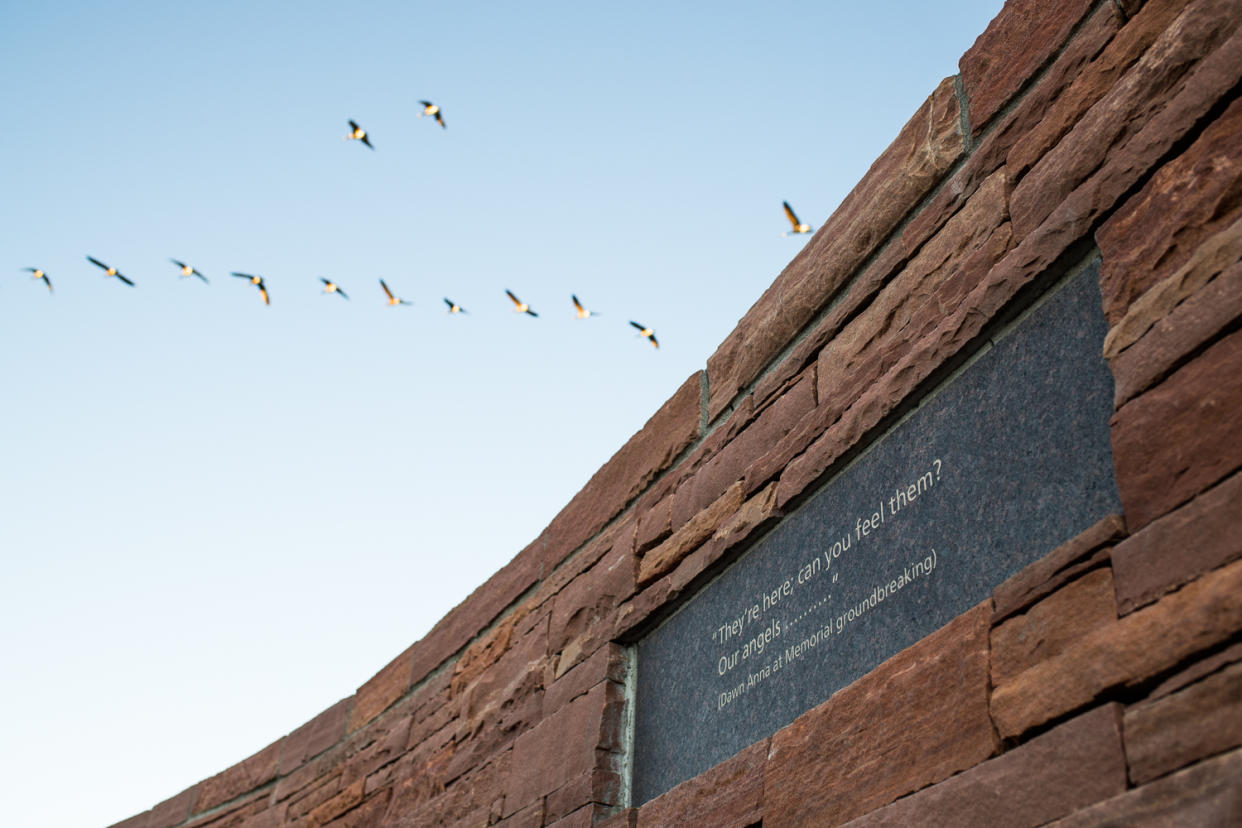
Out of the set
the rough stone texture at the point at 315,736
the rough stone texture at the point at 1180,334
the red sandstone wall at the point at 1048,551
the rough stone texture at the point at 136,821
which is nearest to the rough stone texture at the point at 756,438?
the red sandstone wall at the point at 1048,551

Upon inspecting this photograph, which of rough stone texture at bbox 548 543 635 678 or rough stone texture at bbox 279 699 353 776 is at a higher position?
rough stone texture at bbox 279 699 353 776

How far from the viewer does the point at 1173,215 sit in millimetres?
2557

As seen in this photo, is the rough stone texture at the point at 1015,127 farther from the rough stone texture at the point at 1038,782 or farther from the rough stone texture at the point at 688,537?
the rough stone texture at the point at 1038,782

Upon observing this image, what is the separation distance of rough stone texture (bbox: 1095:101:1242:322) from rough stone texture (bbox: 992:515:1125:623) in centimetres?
50

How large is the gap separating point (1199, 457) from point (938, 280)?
1.29m

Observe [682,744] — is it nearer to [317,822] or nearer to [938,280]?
[938,280]

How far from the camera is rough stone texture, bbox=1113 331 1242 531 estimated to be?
221 centimetres

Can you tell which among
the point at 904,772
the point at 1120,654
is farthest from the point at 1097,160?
the point at 904,772

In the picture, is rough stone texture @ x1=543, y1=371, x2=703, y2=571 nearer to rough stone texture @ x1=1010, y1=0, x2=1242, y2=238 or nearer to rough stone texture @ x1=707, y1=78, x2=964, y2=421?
rough stone texture @ x1=707, y1=78, x2=964, y2=421

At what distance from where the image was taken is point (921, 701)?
282cm

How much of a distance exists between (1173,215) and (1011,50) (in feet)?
3.78

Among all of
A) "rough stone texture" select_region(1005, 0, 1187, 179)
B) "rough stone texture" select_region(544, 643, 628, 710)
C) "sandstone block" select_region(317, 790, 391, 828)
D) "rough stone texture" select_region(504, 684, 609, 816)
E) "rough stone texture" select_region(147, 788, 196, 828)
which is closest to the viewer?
"rough stone texture" select_region(1005, 0, 1187, 179)

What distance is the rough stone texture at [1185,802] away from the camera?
1909 millimetres

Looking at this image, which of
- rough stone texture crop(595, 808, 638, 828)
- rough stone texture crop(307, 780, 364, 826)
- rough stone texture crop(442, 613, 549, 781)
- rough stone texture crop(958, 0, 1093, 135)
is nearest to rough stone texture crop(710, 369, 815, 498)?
rough stone texture crop(958, 0, 1093, 135)
